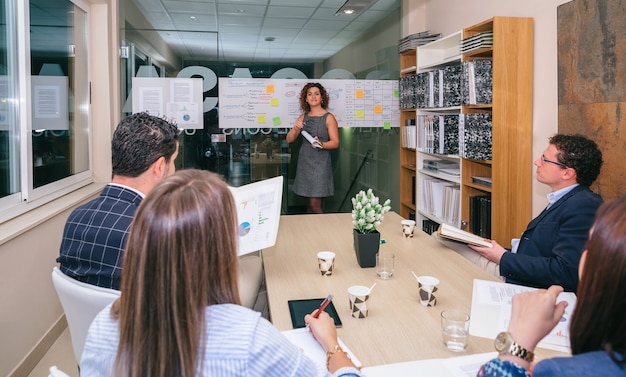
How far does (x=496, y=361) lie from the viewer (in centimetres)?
91

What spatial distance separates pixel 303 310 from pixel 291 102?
11.4ft

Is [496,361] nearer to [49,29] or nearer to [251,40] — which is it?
[49,29]

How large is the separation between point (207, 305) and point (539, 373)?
595 millimetres

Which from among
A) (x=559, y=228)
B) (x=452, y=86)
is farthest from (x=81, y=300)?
(x=452, y=86)

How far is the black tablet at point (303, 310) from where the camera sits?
4.70ft

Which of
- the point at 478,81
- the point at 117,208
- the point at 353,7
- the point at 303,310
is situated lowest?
the point at 303,310

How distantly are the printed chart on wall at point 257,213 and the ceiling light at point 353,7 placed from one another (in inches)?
105

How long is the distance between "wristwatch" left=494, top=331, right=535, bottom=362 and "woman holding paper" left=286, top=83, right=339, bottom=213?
368 centimetres

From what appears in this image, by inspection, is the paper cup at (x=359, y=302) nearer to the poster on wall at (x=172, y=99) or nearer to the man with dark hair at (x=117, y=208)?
the man with dark hair at (x=117, y=208)

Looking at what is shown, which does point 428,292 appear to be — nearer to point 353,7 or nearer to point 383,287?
point 383,287

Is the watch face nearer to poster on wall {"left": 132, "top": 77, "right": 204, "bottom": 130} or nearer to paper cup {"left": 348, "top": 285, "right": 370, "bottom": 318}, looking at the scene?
paper cup {"left": 348, "top": 285, "right": 370, "bottom": 318}

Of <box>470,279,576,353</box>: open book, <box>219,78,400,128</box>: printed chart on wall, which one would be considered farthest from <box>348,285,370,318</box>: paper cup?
<box>219,78,400,128</box>: printed chart on wall

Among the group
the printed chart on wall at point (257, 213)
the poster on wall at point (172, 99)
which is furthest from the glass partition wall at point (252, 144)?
the printed chart on wall at point (257, 213)

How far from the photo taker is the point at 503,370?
34.7 inches
